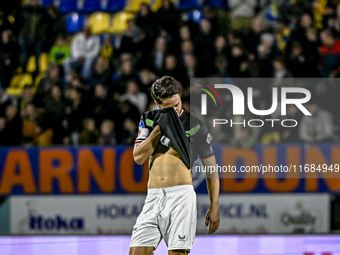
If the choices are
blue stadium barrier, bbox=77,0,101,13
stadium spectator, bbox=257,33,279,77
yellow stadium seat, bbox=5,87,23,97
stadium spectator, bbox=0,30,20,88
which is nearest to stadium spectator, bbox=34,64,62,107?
yellow stadium seat, bbox=5,87,23,97

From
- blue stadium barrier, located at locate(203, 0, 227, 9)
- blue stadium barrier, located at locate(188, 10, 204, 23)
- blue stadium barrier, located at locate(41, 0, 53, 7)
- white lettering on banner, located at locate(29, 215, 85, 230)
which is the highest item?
blue stadium barrier, located at locate(41, 0, 53, 7)

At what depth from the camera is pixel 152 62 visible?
7098 millimetres

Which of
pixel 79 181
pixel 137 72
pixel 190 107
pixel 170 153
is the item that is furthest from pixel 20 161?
pixel 170 153

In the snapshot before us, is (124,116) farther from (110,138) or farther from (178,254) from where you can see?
(178,254)

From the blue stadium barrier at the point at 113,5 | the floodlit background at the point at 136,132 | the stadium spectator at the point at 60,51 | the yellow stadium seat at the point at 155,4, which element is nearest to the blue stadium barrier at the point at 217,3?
the floodlit background at the point at 136,132

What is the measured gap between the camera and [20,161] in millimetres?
6691

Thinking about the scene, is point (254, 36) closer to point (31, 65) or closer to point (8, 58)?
point (31, 65)

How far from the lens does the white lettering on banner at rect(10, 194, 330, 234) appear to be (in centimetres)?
655

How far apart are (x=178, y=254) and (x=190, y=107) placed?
3.44m

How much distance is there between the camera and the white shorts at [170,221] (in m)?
3.53

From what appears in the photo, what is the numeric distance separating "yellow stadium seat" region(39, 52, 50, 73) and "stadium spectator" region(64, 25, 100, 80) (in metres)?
0.33

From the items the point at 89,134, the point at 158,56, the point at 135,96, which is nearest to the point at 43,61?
the point at 89,134

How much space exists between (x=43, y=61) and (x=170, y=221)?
15.8 ft

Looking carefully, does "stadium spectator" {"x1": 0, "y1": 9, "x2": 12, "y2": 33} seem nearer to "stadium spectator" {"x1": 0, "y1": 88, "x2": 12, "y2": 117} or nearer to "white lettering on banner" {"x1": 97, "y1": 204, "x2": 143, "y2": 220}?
"stadium spectator" {"x1": 0, "y1": 88, "x2": 12, "y2": 117}
